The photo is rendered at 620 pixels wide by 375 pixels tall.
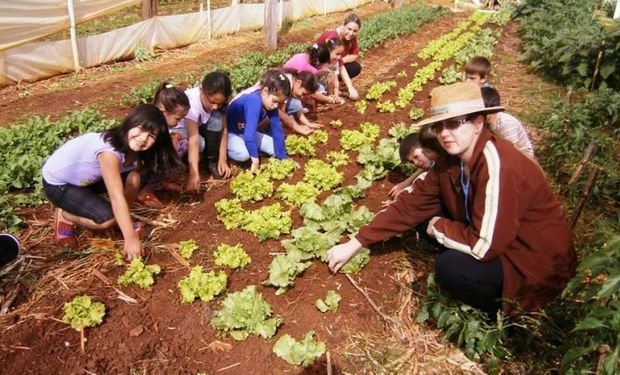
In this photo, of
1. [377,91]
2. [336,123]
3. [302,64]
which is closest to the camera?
[336,123]

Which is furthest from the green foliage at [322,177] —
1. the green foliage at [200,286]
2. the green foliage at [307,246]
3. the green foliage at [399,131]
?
the green foliage at [200,286]

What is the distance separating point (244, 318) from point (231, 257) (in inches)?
29.6

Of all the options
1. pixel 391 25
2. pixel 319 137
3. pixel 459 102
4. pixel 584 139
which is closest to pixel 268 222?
pixel 459 102

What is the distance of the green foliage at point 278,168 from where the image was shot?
550 centimetres

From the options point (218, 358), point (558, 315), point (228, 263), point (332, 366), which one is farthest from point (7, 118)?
point (558, 315)

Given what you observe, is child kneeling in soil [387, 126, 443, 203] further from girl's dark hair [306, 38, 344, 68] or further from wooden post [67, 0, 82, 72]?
wooden post [67, 0, 82, 72]

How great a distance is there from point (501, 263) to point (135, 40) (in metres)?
11.0

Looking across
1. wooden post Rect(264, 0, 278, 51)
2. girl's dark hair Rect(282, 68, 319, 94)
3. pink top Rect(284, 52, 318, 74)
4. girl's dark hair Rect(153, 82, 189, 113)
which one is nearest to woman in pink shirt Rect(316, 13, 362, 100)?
pink top Rect(284, 52, 318, 74)

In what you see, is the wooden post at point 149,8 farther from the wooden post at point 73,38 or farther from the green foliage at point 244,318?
the green foliage at point 244,318

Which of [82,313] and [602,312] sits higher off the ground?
[602,312]

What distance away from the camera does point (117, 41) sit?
1081 cm

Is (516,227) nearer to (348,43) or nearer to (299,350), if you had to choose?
(299,350)

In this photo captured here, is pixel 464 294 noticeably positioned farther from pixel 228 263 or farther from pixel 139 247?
pixel 139 247

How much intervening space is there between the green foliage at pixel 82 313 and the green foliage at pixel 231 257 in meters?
1.03
